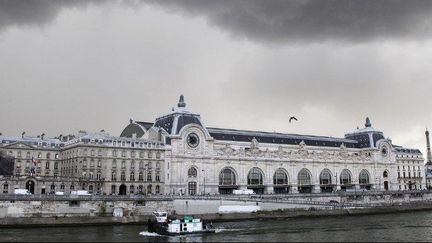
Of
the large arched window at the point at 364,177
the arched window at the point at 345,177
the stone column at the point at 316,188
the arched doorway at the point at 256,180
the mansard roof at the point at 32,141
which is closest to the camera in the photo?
the mansard roof at the point at 32,141

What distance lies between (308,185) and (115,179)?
185 feet

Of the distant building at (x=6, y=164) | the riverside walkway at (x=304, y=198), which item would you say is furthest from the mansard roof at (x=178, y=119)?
the distant building at (x=6, y=164)

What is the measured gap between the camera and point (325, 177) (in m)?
149

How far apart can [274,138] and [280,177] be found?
13.2 m

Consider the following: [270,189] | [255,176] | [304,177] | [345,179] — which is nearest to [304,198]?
[270,189]

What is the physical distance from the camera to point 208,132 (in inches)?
5290

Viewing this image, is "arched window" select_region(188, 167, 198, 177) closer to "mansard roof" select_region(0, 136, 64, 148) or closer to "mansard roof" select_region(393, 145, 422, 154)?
"mansard roof" select_region(0, 136, 64, 148)

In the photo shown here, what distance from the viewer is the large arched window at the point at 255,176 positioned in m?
135

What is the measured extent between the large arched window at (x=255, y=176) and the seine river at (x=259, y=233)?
46.7 meters

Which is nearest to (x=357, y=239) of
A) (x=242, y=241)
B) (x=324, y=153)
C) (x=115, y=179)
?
(x=242, y=241)

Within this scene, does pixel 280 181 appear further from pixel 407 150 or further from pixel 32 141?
pixel 407 150

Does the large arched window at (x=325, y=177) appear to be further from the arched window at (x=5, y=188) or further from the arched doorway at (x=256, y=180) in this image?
the arched window at (x=5, y=188)

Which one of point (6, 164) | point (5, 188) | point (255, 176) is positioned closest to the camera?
point (5, 188)

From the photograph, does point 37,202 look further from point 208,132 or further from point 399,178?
point 399,178
